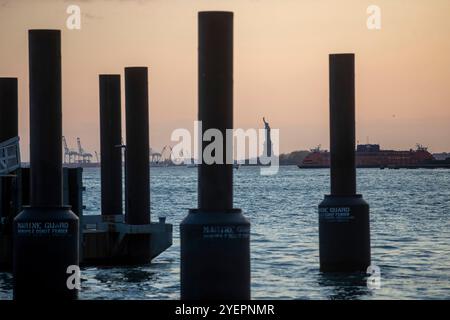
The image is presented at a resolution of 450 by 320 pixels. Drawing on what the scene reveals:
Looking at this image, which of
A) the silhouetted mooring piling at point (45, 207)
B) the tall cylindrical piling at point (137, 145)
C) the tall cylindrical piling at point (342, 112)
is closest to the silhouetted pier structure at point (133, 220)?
the tall cylindrical piling at point (137, 145)

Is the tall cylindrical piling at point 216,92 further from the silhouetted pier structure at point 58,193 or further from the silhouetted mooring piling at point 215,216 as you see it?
the silhouetted pier structure at point 58,193

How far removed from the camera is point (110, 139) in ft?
149

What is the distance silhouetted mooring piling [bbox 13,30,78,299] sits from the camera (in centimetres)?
2814

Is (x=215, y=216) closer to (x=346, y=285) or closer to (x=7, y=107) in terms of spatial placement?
(x=346, y=285)

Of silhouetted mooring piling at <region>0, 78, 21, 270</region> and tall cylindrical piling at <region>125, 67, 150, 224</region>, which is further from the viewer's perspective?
tall cylindrical piling at <region>125, 67, 150, 224</region>

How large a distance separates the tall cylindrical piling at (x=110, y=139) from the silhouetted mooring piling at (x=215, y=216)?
742 inches

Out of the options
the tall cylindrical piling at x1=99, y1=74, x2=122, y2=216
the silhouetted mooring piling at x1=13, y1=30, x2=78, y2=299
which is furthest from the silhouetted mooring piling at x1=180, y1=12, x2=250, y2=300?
the tall cylindrical piling at x1=99, y1=74, x2=122, y2=216

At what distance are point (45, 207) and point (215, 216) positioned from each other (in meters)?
4.21

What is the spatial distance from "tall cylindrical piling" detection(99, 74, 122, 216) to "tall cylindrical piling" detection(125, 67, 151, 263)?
3.36 metres

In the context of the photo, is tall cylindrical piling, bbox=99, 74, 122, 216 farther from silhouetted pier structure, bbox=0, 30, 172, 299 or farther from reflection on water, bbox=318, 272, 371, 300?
reflection on water, bbox=318, 272, 371, 300

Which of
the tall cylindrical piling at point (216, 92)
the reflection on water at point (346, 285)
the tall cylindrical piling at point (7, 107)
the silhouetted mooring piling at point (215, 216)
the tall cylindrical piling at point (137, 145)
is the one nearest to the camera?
the silhouetted mooring piling at point (215, 216)

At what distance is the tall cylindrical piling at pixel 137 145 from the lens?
1633 inches
